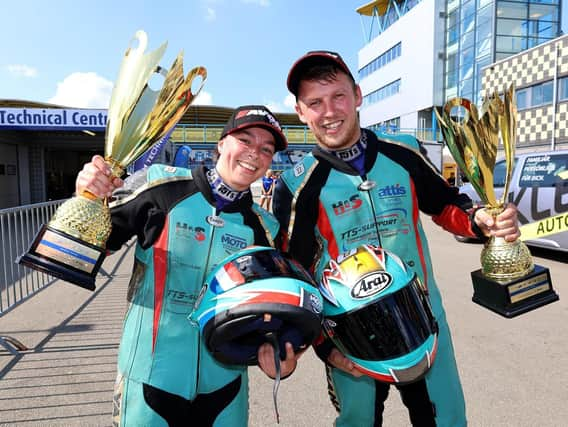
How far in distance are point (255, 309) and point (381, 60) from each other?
150 ft

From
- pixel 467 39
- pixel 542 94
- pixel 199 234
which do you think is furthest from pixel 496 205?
pixel 467 39

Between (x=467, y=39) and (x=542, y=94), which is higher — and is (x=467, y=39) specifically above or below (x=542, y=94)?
above

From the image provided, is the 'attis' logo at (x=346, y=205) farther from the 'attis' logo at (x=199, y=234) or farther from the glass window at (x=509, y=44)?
the glass window at (x=509, y=44)

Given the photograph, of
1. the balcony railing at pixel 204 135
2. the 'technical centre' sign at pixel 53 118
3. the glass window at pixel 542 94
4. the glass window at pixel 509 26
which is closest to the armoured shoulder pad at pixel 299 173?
the 'technical centre' sign at pixel 53 118

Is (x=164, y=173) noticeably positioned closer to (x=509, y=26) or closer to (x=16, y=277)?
(x=16, y=277)

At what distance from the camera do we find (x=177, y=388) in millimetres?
1783

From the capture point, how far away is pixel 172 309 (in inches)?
72.6

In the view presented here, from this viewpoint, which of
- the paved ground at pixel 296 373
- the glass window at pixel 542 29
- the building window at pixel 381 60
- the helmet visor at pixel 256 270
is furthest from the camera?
the building window at pixel 381 60

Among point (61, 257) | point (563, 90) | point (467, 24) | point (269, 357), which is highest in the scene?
point (467, 24)

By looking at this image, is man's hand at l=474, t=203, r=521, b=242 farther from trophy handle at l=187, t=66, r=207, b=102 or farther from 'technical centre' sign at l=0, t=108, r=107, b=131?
'technical centre' sign at l=0, t=108, r=107, b=131

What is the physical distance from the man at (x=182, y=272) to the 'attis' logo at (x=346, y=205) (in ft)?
1.28

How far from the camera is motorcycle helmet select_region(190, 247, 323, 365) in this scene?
142cm

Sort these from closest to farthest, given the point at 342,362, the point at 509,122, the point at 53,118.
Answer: the point at 342,362
the point at 509,122
the point at 53,118

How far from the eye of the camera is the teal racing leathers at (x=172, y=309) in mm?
1785
